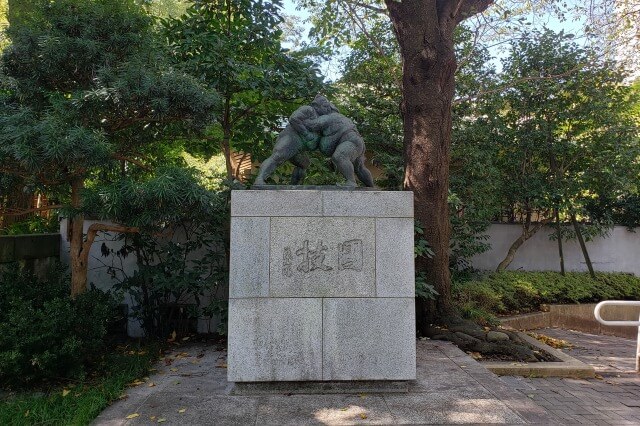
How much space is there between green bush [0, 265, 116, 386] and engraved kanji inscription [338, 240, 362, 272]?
2.70m

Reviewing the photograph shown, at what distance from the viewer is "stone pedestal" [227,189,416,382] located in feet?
14.7

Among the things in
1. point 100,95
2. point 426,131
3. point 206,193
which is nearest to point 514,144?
point 426,131

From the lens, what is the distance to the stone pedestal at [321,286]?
4.48 metres

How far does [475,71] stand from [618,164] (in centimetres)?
328

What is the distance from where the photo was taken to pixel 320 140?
504 cm

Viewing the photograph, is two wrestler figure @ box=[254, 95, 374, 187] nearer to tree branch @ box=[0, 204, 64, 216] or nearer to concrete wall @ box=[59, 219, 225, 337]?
tree branch @ box=[0, 204, 64, 216]

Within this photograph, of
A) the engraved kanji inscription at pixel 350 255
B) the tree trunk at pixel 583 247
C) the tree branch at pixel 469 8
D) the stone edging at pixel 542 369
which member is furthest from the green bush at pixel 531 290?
the tree branch at pixel 469 8

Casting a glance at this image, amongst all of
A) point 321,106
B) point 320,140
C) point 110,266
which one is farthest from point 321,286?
point 110,266

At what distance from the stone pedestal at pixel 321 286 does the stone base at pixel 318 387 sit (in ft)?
0.25

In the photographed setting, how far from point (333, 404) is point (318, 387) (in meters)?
0.34

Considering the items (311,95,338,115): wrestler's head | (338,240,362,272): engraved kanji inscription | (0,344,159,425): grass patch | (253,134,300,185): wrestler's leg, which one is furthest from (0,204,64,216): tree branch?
(338,240,362,272): engraved kanji inscription

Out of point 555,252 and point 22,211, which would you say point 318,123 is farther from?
point 555,252

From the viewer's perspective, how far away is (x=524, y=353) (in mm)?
6117

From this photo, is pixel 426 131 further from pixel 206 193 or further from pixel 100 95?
pixel 100 95
